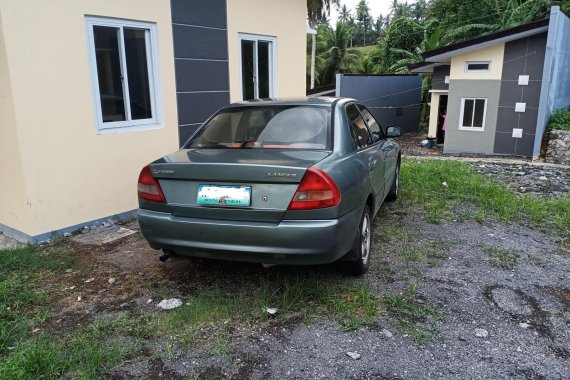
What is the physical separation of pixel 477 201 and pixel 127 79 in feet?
17.5

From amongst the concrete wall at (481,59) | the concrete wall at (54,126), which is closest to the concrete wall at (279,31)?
the concrete wall at (54,126)

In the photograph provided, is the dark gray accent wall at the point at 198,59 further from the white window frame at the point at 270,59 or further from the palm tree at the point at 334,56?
the palm tree at the point at 334,56

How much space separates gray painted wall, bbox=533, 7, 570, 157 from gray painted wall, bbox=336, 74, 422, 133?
531 cm

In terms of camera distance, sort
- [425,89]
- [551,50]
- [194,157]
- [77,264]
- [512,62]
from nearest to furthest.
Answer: [194,157], [77,264], [551,50], [512,62], [425,89]

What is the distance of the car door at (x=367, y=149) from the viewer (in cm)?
432

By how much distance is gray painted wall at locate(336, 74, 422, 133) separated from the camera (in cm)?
1551

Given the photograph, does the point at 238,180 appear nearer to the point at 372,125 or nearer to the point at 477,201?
the point at 372,125


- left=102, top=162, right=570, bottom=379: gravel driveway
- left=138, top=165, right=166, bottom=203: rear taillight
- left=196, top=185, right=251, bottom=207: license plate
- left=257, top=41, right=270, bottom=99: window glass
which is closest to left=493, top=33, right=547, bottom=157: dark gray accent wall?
left=257, top=41, right=270, bottom=99: window glass

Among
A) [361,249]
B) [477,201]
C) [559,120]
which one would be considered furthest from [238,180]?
[559,120]

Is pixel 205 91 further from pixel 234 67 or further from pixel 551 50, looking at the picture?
pixel 551 50

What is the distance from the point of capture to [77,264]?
15.2 feet

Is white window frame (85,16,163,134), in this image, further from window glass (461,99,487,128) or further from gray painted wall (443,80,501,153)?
window glass (461,99,487,128)

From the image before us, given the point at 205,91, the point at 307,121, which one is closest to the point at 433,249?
the point at 307,121

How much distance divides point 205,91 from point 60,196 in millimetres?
2838
